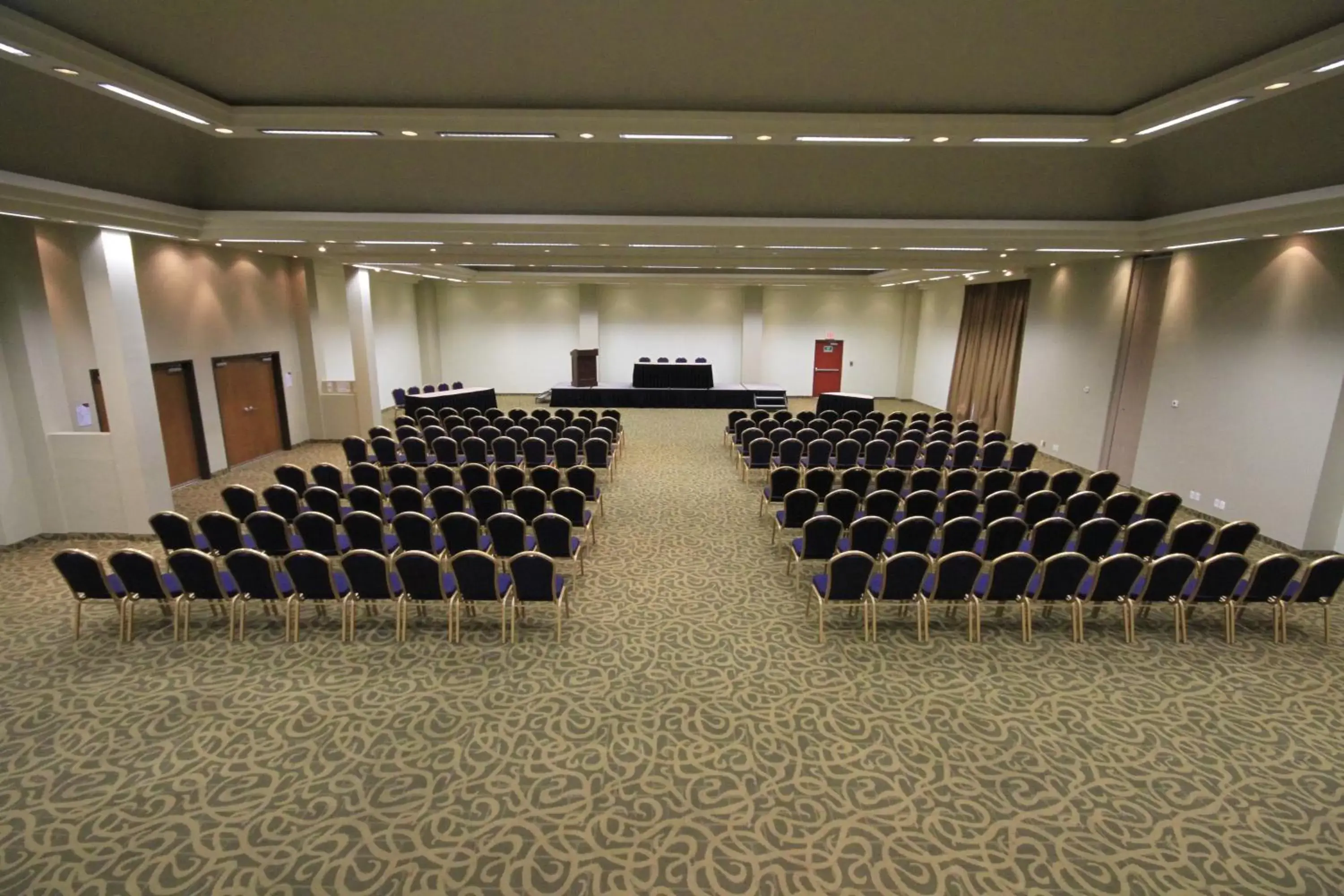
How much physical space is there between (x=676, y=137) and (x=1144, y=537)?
677 centimetres

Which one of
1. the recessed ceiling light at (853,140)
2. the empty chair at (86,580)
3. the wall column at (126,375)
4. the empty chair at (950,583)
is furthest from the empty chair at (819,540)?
the wall column at (126,375)

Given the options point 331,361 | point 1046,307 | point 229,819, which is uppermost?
point 1046,307

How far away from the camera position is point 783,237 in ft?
31.0

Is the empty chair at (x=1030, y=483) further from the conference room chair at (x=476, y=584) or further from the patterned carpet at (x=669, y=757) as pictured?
the conference room chair at (x=476, y=584)

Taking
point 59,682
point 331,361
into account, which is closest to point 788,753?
point 59,682

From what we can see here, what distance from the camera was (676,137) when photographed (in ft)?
21.8

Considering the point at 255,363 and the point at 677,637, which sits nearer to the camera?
the point at 677,637

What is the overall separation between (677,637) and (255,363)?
12.1 meters

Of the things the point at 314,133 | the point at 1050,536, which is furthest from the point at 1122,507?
the point at 314,133

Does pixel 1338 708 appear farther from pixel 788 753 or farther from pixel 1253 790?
pixel 788 753

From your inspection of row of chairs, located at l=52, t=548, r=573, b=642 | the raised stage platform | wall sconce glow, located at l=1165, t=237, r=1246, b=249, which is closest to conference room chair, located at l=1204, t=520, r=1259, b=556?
wall sconce glow, located at l=1165, t=237, r=1246, b=249

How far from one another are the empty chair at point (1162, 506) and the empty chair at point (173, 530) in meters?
11.1

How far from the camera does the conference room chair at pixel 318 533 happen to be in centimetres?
666

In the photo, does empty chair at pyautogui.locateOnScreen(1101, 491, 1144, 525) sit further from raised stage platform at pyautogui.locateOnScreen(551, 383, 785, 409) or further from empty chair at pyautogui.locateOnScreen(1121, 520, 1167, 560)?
raised stage platform at pyautogui.locateOnScreen(551, 383, 785, 409)
